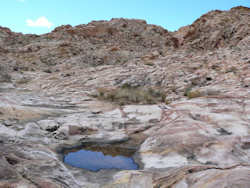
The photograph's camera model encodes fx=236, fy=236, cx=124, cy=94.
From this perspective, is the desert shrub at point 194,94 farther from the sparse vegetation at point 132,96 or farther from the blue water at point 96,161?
the blue water at point 96,161

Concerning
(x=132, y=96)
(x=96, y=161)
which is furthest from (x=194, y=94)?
(x=96, y=161)

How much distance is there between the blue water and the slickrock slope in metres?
0.25

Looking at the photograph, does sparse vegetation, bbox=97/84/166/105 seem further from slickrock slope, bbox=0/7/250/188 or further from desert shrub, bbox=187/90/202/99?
desert shrub, bbox=187/90/202/99

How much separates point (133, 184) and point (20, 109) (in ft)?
17.7

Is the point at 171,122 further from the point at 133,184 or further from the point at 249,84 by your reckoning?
the point at 249,84

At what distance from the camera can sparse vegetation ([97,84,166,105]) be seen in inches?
418

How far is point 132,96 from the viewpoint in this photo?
431 inches

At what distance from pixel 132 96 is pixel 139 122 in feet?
11.3

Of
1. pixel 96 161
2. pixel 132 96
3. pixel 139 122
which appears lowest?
pixel 96 161

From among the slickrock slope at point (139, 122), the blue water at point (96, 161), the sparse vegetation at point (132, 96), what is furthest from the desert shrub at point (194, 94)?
the blue water at point (96, 161)

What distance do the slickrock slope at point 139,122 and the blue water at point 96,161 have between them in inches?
9.7

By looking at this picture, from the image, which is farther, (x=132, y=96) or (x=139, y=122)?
(x=132, y=96)

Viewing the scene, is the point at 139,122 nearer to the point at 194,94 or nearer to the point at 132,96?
the point at 132,96

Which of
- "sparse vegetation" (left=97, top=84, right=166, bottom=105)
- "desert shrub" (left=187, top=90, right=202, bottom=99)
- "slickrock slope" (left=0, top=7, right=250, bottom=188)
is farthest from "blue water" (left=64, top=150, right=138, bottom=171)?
"desert shrub" (left=187, top=90, right=202, bottom=99)
